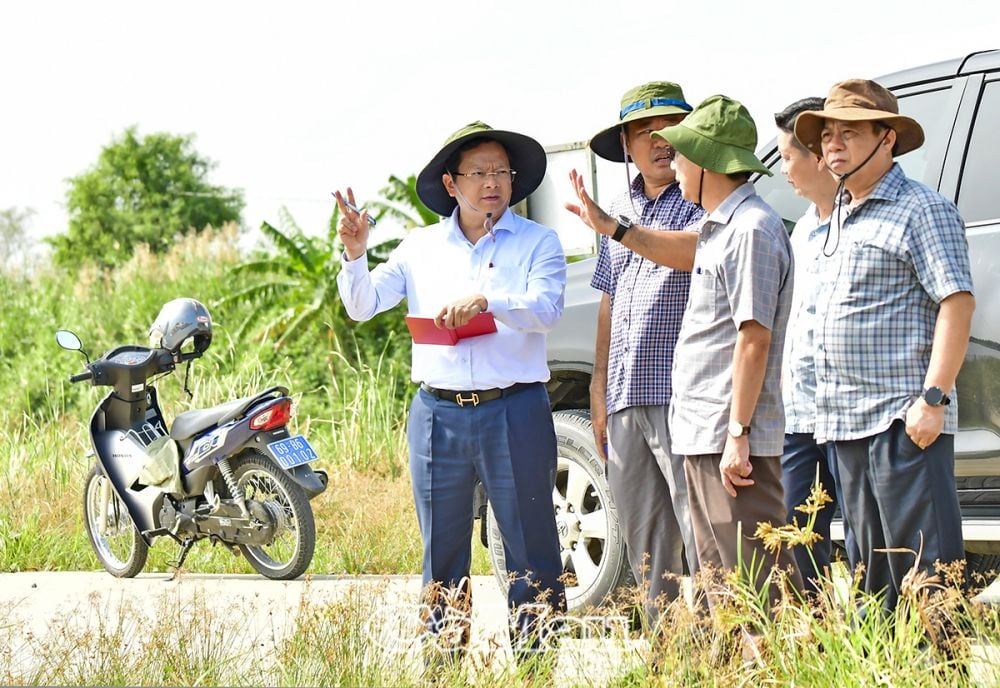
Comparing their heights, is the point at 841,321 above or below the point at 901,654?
above

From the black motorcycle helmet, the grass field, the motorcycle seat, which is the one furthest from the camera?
the black motorcycle helmet

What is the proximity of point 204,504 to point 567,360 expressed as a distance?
2559 mm

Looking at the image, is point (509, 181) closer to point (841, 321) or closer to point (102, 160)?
point (841, 321)

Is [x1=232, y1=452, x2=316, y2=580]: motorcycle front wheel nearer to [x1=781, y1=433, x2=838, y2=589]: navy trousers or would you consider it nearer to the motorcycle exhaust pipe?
the motorcycle exhaust pipe

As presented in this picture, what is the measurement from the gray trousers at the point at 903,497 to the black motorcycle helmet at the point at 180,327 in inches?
181

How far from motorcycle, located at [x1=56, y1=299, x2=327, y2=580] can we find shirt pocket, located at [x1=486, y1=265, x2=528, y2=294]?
9.19 feet

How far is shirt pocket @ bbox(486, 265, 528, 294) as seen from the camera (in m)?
4.64

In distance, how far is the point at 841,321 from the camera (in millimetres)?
4238

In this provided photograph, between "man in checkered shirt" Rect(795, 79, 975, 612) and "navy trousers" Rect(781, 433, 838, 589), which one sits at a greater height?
"man in checkered shirt" Rect(795, 79, 975, 612)

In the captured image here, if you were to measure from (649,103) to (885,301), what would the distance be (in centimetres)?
117

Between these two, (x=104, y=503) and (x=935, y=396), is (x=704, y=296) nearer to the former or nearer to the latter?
(x=935, y=396)

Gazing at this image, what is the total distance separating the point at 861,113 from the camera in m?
4.25

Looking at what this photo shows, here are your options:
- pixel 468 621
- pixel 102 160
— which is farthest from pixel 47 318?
pixel 102 160

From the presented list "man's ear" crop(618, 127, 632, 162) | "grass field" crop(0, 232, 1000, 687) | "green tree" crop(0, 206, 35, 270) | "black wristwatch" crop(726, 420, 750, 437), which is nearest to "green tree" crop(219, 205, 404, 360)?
"grass field" crop(0, 232, 1000, 687)
